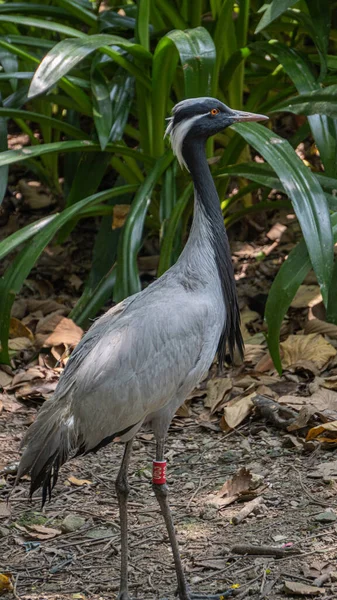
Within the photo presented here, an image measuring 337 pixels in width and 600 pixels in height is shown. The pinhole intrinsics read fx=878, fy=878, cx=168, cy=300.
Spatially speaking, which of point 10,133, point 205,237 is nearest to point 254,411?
point 205,237

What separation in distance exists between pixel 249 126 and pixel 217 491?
6.80 feet

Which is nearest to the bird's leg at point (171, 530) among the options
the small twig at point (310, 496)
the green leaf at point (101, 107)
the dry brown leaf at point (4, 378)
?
the small twig at point (310, 496)

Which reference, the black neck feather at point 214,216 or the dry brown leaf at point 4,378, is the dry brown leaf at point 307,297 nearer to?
the black neck feather at point 214,216

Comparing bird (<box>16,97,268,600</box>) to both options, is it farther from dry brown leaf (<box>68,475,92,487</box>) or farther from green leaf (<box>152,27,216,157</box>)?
green leaf (<box>152,27,216,157</box>)

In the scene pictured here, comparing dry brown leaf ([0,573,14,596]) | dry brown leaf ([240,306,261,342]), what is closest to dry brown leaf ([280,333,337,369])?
dry brown leaf ([240,306,261,342])

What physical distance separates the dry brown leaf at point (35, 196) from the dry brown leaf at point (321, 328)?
302 cm

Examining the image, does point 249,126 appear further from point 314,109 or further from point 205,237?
A: point 205,237

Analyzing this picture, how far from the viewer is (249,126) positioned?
197 inches

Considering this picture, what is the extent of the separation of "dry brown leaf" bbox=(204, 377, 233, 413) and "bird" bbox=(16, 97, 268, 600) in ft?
3.65

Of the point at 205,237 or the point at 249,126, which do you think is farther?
the point at 249,126

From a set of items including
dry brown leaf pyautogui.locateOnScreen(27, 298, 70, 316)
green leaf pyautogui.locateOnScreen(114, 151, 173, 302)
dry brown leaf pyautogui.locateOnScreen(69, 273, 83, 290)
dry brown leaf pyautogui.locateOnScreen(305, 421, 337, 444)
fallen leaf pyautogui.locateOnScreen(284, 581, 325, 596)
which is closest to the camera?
fallen leaf pyautogui.locateOnScreen(284, 581, 325, 596)

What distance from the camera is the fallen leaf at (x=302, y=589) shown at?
331 cm

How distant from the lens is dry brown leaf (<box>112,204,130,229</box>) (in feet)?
19.5

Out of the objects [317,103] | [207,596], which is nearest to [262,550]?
[207,596]
